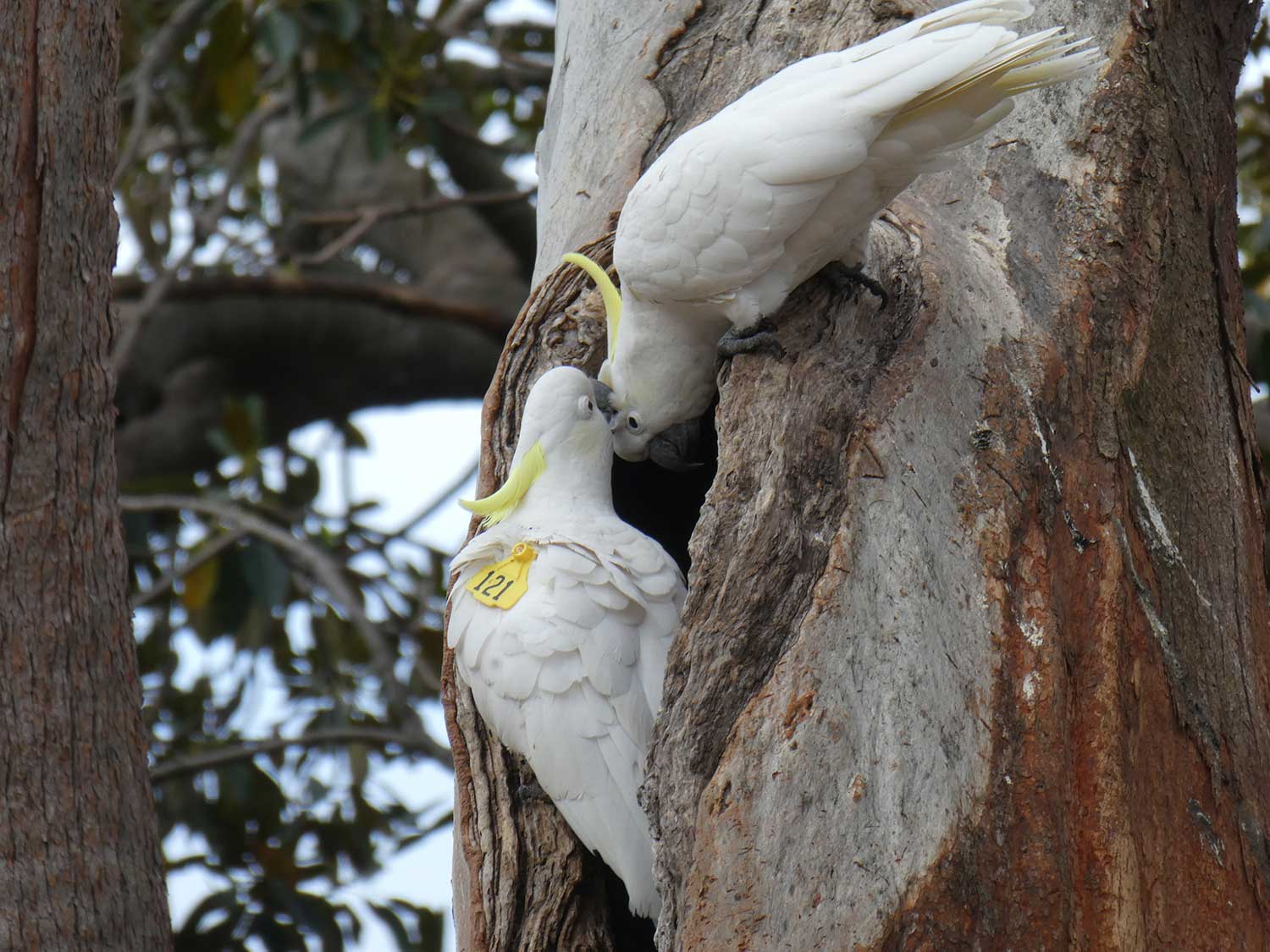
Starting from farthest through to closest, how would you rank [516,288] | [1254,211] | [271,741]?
1. [1254,211]
2. [516,288]
3. [271,741]

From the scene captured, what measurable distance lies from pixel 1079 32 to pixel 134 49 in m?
2.48

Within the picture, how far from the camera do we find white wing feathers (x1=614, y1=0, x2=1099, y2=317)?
1.41 meters

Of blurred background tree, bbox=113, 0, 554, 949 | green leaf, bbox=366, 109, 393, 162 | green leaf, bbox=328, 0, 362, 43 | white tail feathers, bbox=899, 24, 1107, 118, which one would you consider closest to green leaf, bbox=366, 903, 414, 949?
blurred background tree, bbox=113, 0, 554, 949

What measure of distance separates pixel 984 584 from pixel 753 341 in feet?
1.24

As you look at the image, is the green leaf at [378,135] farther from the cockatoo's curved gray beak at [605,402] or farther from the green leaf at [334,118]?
the cockatoo's curved gray beak at [605,402]

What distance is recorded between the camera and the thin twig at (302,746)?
2.79 meters

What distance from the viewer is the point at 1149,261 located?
5.66ft

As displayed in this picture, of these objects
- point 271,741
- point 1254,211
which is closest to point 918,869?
point 271,741

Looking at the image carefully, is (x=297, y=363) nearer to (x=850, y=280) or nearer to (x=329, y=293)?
(x=329, y=293)

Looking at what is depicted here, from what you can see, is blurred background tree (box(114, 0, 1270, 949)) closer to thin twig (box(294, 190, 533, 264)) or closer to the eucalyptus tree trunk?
thin twig (box(294, 190, 533, 264))

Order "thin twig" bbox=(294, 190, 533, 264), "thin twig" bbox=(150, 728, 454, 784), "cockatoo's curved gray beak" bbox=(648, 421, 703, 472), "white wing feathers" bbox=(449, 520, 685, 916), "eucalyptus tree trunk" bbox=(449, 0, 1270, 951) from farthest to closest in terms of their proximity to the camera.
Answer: "thin twig" bbox=(294, 190, 533, 264) < "thin twig" bbox=(150, 728, 454, 784) < "cockatoo's curved gray beak" bbox=(648, 421, 703, 472) < "white wing feathers" bbox=(449, 520, 685, 916) < "eucalyptus tree trunk" bbox=(449, 0, 1270, 951)

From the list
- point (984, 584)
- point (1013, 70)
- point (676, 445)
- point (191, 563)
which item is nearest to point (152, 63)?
point (191, 563)

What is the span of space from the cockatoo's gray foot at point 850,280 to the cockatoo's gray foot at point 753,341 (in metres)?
0.09

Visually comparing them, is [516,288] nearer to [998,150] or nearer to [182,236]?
[182,236]
